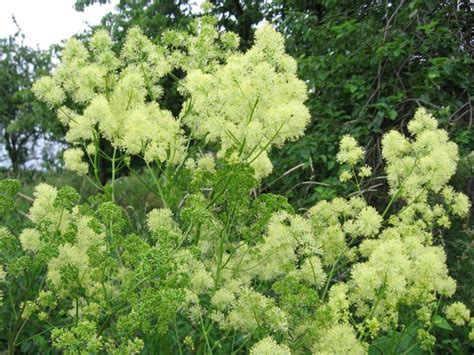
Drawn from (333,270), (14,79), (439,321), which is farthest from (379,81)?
(14,79)

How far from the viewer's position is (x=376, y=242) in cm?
224

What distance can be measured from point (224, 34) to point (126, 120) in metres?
0.59

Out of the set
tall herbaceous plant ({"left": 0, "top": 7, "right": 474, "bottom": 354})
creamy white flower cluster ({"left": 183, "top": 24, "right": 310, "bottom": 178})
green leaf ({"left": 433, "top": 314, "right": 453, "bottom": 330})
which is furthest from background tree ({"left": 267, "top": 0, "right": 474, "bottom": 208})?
creamy white flower cluster ({"left": 183, "top": 24, "right": 310, "bottom": 178})

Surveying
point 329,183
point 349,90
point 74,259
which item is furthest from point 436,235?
point 74,259

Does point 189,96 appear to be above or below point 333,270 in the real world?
above

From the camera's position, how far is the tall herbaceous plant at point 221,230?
5.98ft

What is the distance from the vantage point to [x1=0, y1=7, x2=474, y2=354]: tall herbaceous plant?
1.82 m

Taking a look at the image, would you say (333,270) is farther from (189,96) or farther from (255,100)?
(189,96)

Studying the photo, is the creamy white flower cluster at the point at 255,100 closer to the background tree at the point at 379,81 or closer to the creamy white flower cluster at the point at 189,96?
the creamy white flower cluster at the point at 189,96

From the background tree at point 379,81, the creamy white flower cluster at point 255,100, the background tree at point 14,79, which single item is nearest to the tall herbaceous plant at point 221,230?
the creamy white flower cluster at point 255,100

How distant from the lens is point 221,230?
2094 mm

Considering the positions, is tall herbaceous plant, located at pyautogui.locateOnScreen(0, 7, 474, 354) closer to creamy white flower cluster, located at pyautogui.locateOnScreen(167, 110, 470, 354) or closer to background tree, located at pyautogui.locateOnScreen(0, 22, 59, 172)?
creamy white flower cluster, located at pyautogui.locateOnScreen(167, 110, 470, 354)

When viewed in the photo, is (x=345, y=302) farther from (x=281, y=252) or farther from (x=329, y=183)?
(x=329, y=183)

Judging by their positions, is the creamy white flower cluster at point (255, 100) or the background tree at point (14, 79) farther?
the background tree at point (14, 79)
